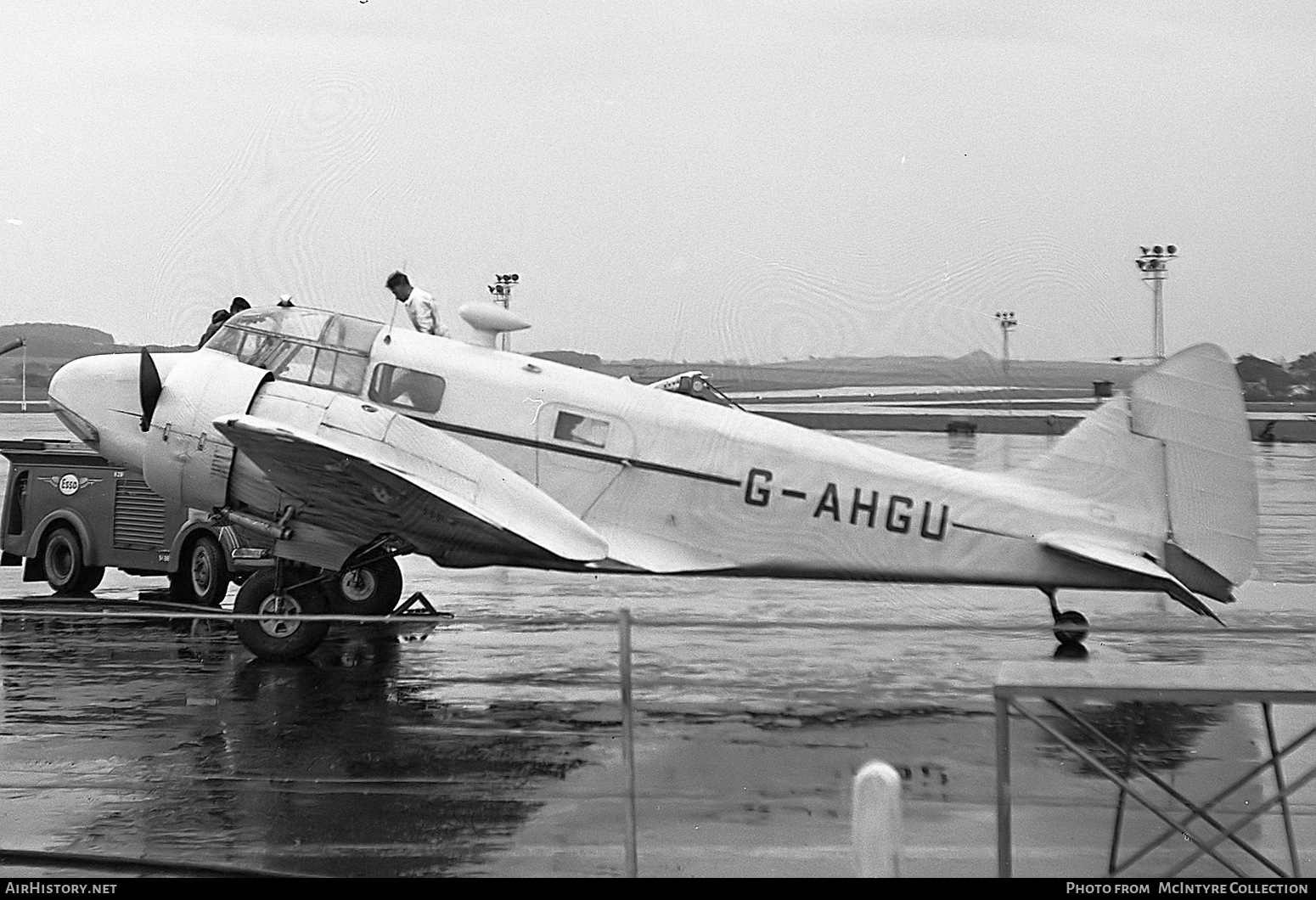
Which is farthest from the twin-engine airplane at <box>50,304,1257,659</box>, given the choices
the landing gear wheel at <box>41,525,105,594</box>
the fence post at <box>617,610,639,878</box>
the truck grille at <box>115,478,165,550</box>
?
the fence post at <box>617,610,639,878</box>

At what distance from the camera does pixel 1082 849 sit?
5824 millimetres

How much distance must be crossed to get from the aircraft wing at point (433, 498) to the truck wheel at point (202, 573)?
3.08 metres

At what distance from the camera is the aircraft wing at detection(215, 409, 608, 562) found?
33.8 ft

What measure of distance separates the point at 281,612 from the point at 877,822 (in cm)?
736

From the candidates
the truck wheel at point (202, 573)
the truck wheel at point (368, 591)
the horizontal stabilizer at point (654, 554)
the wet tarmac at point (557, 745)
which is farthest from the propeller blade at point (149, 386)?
the horizontal stabilizer at point (654, 554)

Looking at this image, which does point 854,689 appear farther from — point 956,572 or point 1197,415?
point 1197,415

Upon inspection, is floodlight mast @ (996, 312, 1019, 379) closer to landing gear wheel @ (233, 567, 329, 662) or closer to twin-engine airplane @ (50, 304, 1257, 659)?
twin-engine airplane @ (50, 304, 1257, 659)

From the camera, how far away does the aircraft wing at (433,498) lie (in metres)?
Answer: 10.3

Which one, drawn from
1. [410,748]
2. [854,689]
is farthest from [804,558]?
[410,748]

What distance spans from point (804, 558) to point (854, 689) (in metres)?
1.64

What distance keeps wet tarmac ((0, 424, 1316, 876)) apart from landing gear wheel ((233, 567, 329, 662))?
18 centimetres

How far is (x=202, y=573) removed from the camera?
44.0 ft

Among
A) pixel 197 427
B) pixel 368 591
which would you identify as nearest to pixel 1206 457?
pixel 368 591

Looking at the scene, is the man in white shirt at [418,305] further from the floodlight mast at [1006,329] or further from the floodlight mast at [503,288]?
the floodlight mast at [1006,329]
